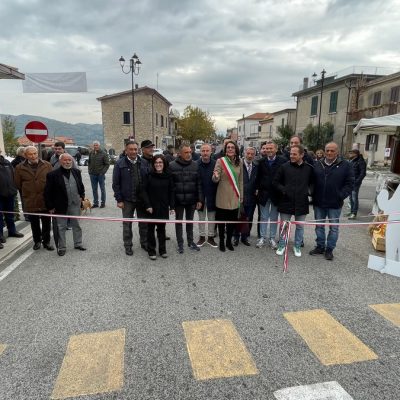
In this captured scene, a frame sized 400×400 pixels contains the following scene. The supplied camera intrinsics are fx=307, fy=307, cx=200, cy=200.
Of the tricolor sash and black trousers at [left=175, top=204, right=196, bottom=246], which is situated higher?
the tricolor sash

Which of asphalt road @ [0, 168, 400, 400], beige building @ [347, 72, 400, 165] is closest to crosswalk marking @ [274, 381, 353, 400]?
asphalt road @ [0, 168, 400, 400]

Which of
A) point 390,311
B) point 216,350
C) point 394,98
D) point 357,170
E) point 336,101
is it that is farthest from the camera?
point 336,101

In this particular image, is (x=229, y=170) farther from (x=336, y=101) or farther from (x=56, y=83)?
(x=336, y=101)

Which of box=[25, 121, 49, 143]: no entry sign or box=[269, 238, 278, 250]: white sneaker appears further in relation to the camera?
box=[25, 121, 49, 143]: no entry sign

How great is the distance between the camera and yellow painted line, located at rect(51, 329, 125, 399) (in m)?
2.41

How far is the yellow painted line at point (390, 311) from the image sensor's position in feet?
11.2

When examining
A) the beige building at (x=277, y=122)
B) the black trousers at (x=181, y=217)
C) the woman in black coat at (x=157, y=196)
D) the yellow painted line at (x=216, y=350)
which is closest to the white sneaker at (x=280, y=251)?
the black trousers at (x=181, y=217)

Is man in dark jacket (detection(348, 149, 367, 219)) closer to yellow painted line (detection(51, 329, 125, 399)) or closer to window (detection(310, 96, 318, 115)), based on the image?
yellow painted line (detection(51, 329, 125, 399))

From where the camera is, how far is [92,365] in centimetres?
268

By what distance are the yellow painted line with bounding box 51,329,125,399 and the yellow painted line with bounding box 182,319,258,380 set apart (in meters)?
0.65

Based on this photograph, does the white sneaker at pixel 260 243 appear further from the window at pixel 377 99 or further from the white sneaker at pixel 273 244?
the window at pixel 377 99

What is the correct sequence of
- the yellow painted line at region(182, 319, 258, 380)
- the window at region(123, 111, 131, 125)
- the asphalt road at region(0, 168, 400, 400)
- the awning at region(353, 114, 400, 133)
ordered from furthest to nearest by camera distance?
the window at region(123, 111, 131, 125)
the awning at region(353, 114, 400, 133)
the yellow painted line at region(182, 319, 258, 380)
the asphalt road at region(0, 168, 400, 400)

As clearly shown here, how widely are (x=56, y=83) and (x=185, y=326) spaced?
26.9 ft

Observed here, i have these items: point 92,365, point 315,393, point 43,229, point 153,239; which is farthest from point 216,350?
point 43,229
